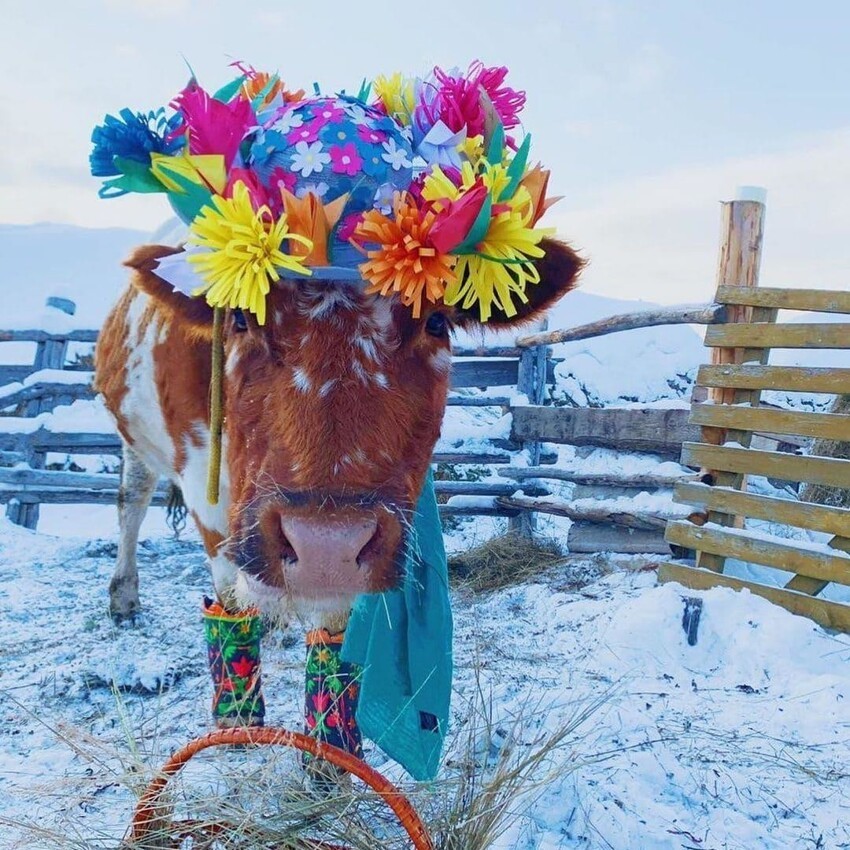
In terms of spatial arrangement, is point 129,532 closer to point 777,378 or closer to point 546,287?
point 546,287

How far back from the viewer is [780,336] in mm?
4281

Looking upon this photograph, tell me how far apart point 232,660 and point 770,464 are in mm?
2823

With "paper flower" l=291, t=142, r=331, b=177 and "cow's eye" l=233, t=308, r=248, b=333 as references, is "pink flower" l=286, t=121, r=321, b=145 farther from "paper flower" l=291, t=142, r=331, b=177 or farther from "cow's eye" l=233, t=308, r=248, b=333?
"cow's eye" l=233, t=308, r=248, b=333

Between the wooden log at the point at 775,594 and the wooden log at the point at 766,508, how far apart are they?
1.08 ft

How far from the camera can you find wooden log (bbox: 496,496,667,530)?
5.07m

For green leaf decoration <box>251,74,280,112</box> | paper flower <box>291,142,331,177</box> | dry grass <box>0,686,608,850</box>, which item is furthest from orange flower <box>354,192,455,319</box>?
dry grass <box>0,686,608,850</box>

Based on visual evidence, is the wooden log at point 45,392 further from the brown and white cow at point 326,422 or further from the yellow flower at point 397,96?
the yellow flower at point 397,96

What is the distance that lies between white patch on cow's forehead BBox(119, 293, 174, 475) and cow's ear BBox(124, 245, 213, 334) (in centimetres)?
48

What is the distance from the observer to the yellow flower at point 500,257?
1.86 m

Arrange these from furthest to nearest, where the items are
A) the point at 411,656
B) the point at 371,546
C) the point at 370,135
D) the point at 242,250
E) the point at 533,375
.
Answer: the point at 533,375 → the point at 411,656 → the point at 370,135 → the point at 242,250 → the point at 371,546

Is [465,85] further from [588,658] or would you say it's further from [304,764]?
[588,658]

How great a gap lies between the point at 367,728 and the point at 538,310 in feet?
4.13

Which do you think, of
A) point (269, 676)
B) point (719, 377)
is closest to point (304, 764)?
point (269, 676)

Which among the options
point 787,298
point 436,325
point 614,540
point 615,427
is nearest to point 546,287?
point 436,325
